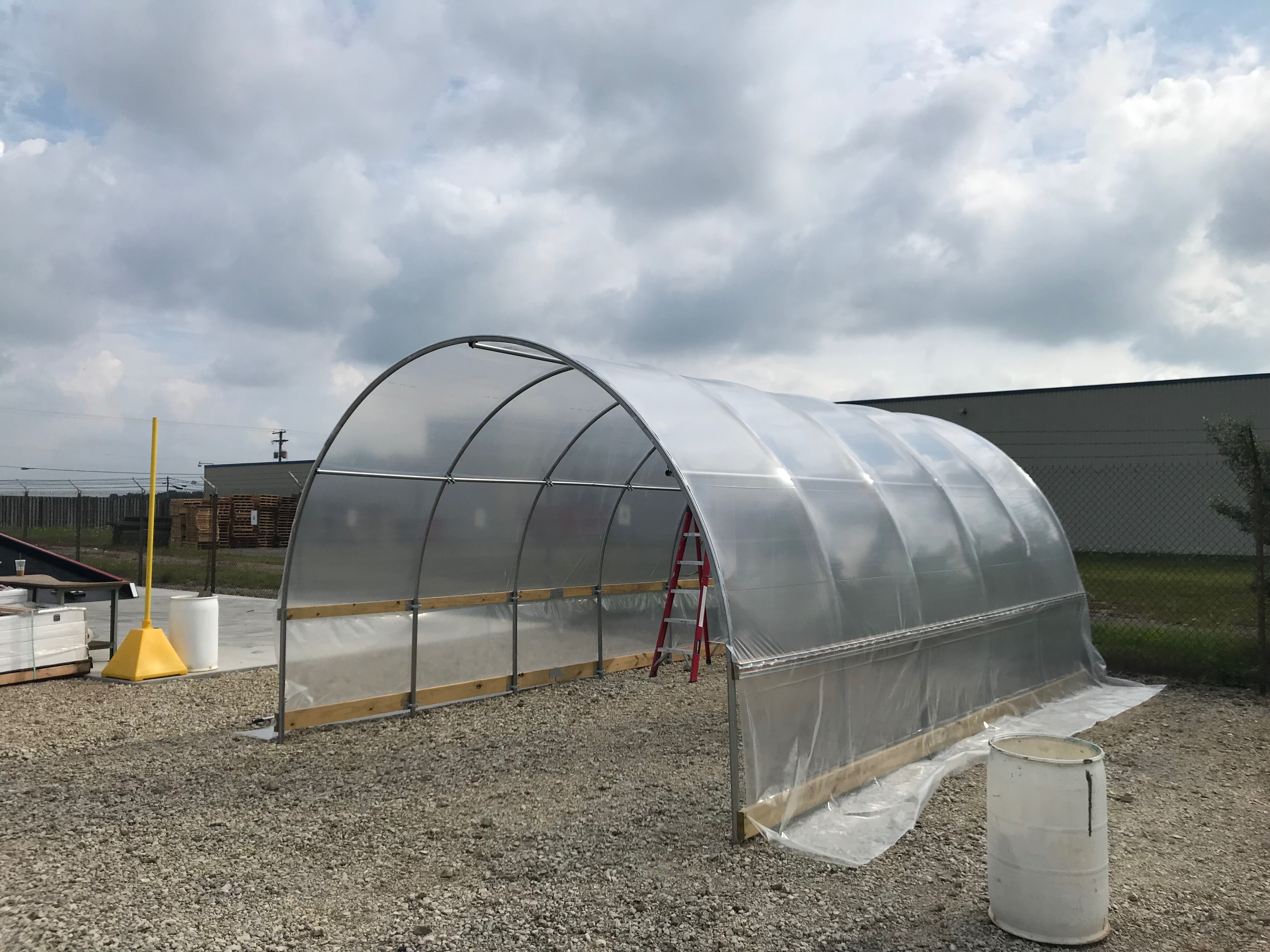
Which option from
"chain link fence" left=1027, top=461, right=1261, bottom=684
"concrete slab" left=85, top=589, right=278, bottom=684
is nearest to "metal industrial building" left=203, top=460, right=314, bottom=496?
"concrete slab" left=85, top=589, right=278, bottom=684

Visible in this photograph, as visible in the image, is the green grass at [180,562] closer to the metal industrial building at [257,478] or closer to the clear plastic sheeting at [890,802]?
the metal industrial building at [257,478]

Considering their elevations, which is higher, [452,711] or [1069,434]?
[1069,434]

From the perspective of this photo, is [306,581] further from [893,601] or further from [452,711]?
[893,601]

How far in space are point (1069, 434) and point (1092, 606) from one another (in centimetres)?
1074

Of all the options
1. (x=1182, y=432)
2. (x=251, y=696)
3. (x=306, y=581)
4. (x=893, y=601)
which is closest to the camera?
(x=893, y=601)

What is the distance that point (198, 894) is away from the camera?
4.57 metres

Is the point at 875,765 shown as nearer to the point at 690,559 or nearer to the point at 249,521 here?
the point at 690,559

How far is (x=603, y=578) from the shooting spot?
10.7 meters

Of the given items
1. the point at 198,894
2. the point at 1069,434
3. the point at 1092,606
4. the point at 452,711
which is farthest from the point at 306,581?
the point at 1069,434

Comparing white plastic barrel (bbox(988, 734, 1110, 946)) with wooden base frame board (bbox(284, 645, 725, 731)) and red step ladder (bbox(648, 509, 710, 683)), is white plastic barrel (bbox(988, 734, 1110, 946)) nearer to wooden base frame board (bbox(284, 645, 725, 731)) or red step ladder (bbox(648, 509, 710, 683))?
red step ladder (bbox(648, 509, 710, 683))

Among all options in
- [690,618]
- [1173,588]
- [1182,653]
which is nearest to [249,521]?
[690,618]

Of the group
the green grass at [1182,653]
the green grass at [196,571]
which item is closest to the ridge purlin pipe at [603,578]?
the green grass at [1182,653]

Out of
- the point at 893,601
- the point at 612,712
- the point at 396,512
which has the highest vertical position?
the point at 396,512

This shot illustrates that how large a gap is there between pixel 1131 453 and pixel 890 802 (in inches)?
813
